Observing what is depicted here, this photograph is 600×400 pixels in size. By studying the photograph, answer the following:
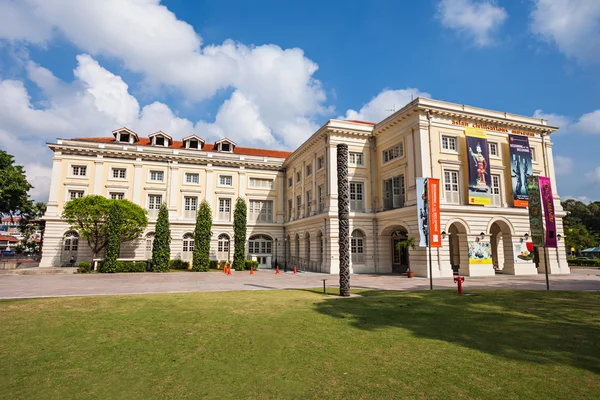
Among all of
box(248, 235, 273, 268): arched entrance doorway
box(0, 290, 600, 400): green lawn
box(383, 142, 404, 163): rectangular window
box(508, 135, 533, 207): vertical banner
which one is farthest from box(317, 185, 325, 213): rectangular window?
box(0, 290, 600, 400): green lawn

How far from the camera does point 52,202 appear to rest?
3419cm

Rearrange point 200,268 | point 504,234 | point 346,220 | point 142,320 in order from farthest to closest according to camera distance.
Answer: point 200,268 < point 504,234 < point 346,220 < point 142,320

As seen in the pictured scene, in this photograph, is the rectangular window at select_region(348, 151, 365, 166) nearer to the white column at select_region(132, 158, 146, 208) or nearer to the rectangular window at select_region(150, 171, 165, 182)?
the rectangular window at select_region(150, 171, 165, 182)

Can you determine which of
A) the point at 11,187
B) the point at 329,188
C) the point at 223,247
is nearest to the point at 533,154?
the point at 329,188

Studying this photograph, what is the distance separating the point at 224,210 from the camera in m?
39.5

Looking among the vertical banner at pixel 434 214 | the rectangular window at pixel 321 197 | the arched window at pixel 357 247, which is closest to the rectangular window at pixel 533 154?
the vertical banner at pixel 434 214

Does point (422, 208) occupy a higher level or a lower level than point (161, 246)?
higher

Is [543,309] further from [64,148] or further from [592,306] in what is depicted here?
[64,148]

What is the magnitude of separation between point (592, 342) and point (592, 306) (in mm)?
5136

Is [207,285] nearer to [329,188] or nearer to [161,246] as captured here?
[329,188]

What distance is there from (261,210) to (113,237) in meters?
16.4

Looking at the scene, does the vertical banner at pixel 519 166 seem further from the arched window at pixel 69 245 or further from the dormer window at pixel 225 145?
the arched window at pixel 69 245

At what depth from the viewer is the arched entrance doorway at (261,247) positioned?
3838 cm

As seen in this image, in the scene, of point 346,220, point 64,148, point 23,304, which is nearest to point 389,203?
point 346,220
